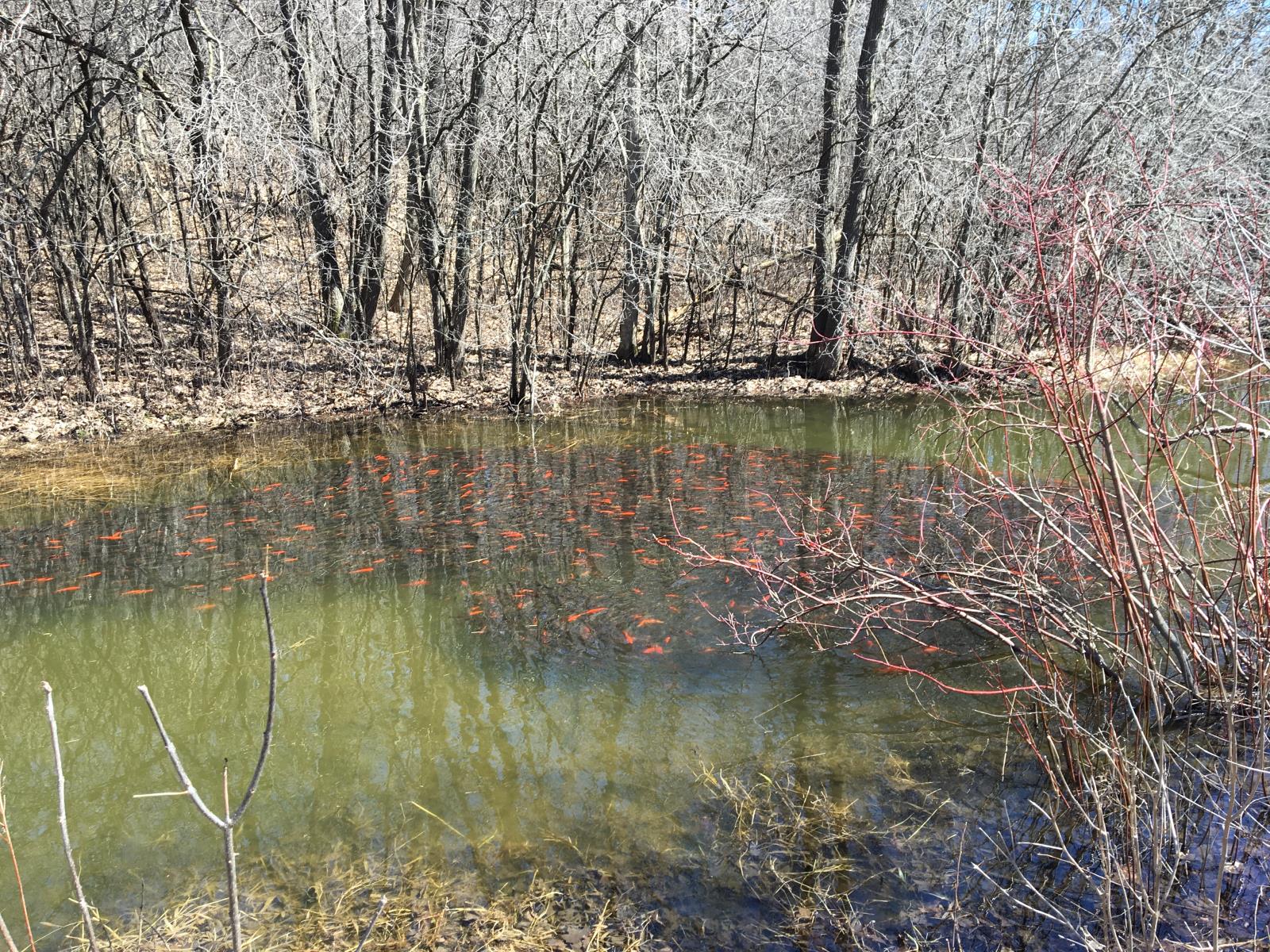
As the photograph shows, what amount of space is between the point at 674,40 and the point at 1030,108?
594 centimetres

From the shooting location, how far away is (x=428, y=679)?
19.9 ft

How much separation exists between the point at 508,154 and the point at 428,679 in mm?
10191

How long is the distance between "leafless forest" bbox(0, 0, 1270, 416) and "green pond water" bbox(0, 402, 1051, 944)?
399cm

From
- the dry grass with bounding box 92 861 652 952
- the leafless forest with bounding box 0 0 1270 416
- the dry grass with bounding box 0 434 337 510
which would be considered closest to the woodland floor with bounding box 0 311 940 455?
the leafless forest with bounding box 0 0 1270 416

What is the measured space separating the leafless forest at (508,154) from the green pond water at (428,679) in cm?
399

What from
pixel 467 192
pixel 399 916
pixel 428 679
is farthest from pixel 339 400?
pixel 399 916

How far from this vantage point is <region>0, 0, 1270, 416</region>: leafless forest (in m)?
12.4

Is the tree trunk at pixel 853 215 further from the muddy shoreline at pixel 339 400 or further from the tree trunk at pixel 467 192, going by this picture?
the tree trunk at pixel 467 192

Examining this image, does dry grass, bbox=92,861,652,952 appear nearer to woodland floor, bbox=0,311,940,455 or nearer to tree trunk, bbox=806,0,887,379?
woodland floor, bbox=0,311,940,455

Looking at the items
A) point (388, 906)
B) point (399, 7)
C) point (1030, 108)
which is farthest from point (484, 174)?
point (388, 906)

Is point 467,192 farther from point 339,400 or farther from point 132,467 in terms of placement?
point 132,467

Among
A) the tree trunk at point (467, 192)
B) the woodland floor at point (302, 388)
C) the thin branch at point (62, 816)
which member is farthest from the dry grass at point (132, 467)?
the thin branch at point (62, 816)

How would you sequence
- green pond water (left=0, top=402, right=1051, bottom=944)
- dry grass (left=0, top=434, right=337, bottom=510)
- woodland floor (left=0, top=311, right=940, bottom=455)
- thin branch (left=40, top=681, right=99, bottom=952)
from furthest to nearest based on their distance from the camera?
woodland floor (left=0, top=311, right=940, bottom=455) → dry grass (left=0, top=434, right=337, bottom=510) → green pond water (left=0, top=402, right=1051, bottom=944) → thin branch (left=40, top=681, right=99, bottom=952)

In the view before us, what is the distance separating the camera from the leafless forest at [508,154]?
12.4 m
